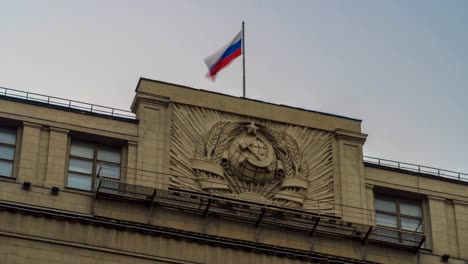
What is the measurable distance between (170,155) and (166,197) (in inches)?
80.0

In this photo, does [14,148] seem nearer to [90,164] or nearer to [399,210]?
[90,164]

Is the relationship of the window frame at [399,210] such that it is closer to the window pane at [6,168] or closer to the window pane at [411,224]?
the window pane at [411,224]

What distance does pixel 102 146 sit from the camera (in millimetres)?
56875

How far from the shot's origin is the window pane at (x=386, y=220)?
5934cm

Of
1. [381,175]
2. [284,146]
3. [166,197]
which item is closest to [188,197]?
[166,197]

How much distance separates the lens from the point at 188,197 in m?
55.8

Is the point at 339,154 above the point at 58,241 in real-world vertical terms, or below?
above

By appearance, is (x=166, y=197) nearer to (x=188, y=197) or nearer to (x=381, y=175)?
(x=188, y=197)

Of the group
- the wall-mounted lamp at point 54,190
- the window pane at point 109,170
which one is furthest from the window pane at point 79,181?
the wall-mounted lamp at point 54,190

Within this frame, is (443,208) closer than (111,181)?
No

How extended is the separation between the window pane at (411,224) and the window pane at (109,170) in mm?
11683

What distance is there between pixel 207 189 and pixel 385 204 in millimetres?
7903

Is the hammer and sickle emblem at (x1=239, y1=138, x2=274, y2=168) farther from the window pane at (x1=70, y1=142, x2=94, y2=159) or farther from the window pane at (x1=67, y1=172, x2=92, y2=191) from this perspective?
the window pane at (x1=67, y1=172, x2=92, y2=191)

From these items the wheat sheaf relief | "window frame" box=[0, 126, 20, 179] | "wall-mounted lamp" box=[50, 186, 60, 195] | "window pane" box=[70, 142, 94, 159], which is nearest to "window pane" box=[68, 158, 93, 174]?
"window pane" box=[70, 142, 94, 159]
